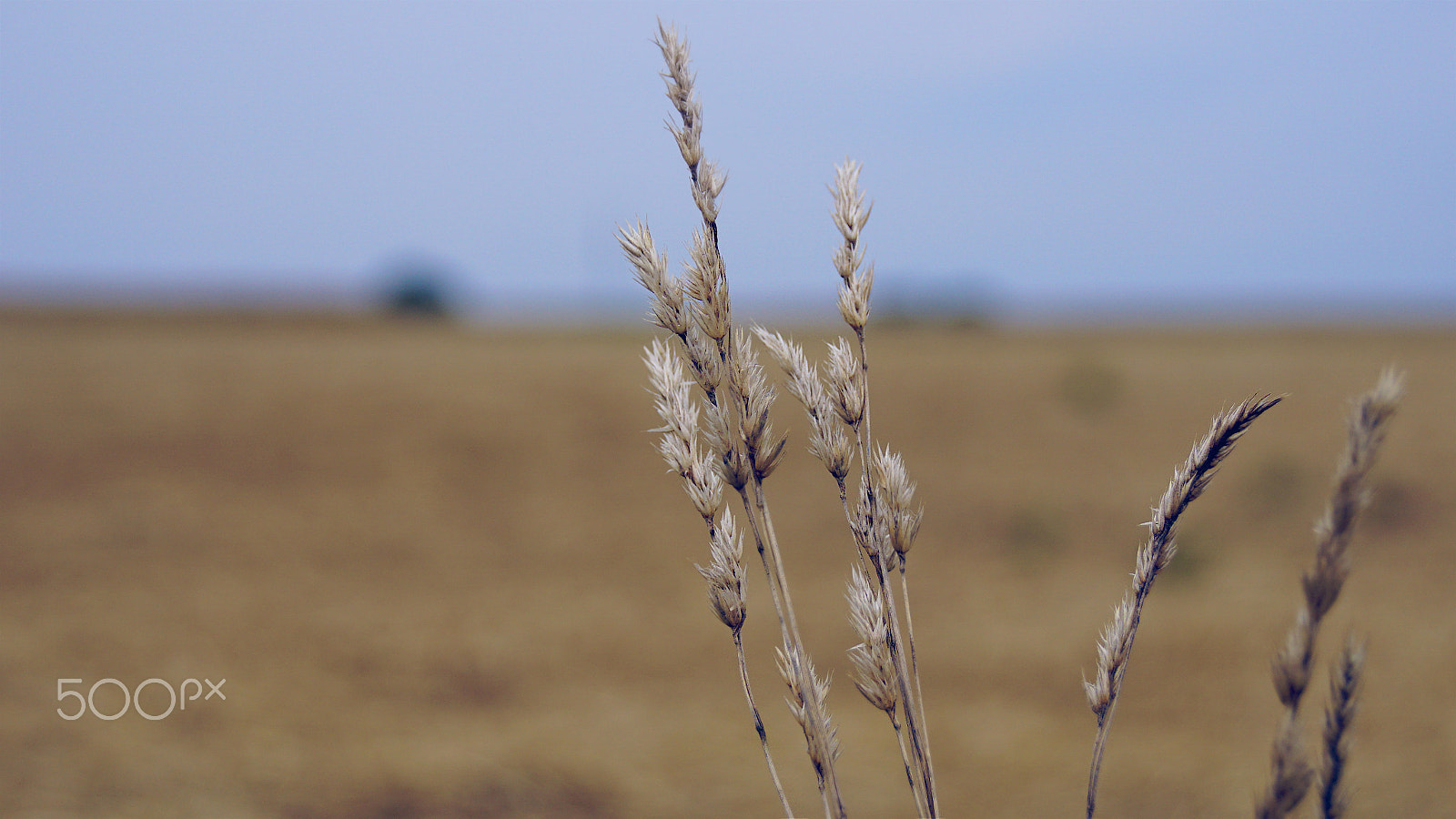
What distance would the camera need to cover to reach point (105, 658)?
22.0 feet

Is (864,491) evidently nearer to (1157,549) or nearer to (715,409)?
(715,409)

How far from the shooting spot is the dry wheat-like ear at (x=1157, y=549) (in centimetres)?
107

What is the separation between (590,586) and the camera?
30.4ft

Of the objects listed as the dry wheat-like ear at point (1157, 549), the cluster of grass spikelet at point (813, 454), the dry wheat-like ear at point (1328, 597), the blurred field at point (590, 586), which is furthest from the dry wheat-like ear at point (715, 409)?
the blurred field at point (590, 586)

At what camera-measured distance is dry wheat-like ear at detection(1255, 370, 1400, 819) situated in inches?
32.8

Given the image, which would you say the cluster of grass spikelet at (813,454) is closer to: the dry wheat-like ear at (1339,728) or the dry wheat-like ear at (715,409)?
the dry wheat-like ear at (715,409)

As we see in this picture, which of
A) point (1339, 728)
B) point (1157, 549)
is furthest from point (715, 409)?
point (1339, 728)

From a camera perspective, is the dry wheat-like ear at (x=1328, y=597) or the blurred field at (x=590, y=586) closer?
the dry wheat-like ear at (x=1328, y=597)

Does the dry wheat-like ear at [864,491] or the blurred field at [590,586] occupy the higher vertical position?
the dry wheat-like ear at [864,491]

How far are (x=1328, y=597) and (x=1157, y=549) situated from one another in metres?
0.31

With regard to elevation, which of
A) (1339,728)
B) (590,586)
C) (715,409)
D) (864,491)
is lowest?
(590,586)

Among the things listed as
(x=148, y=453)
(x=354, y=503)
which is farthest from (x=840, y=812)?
(x=148, y=453)

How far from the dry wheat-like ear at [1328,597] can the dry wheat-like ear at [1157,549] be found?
190mm

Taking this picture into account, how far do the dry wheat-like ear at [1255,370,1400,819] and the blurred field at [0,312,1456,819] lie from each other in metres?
1.01
